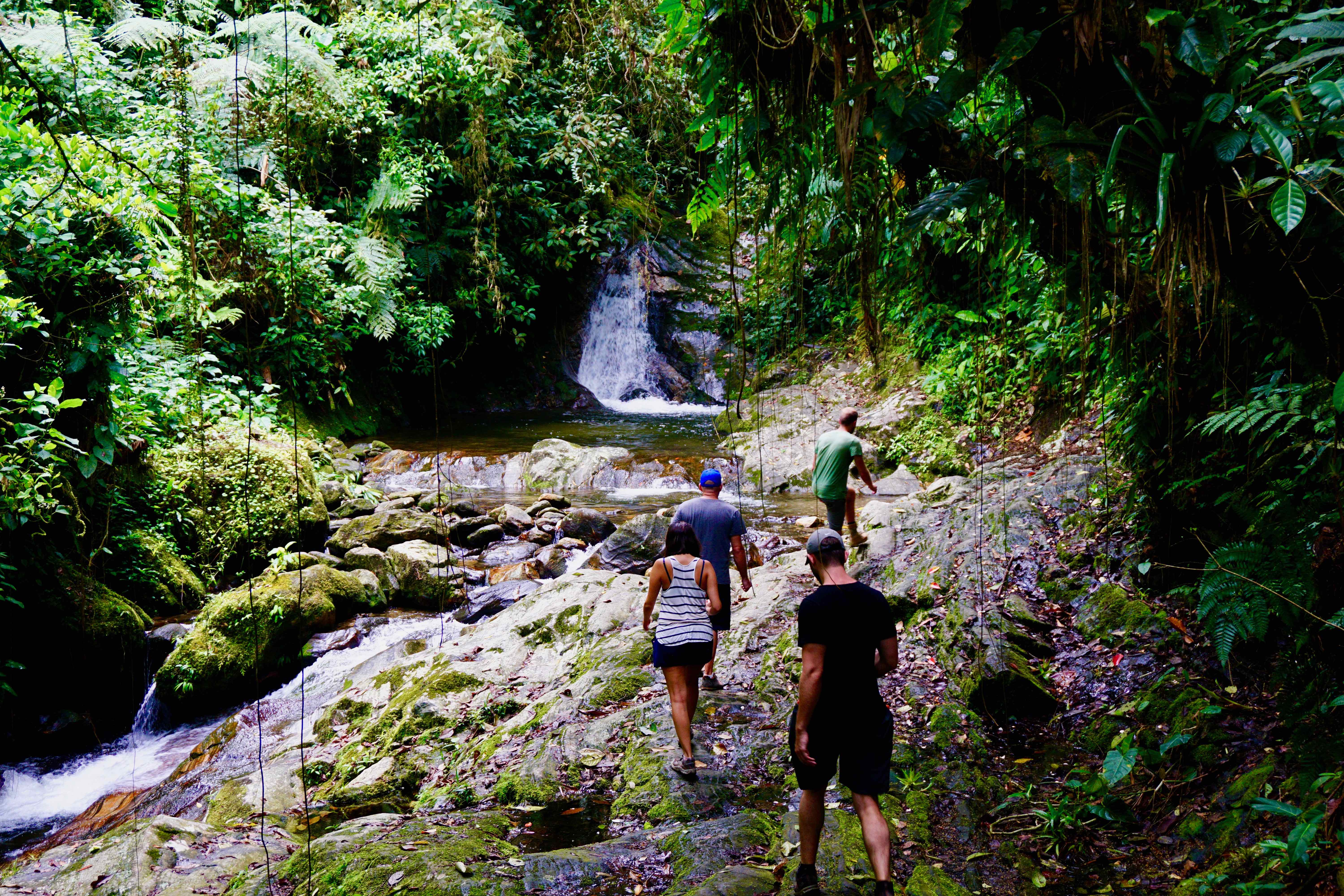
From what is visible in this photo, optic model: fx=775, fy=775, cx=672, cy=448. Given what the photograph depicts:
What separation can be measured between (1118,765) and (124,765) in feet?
25.1

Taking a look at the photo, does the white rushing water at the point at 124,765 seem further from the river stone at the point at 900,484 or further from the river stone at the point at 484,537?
the river stone at the point at 900,484

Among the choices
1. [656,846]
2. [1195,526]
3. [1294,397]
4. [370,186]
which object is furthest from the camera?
[370,186]

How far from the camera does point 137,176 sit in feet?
22.7

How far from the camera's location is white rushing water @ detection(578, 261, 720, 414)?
2097 cm

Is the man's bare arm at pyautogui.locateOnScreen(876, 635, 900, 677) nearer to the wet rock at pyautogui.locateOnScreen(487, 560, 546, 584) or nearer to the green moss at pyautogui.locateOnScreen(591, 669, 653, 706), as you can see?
the green moss at pyautogui.locateOnScreen(591, 669, 653, 706)

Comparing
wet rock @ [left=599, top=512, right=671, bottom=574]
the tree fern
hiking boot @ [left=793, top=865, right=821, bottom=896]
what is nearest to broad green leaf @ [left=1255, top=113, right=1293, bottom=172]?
the tree fern

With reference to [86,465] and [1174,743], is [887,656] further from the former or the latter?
[86,465]

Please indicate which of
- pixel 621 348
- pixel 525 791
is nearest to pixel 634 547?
pixel 525 791

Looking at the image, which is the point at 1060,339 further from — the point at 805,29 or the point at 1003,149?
the point at 805,29

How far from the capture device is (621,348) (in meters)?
21.3

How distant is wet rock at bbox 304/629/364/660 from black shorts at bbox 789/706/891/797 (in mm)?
6416

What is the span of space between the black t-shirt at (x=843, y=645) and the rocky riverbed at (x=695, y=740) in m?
0.75

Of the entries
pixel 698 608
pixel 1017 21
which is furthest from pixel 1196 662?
pixel 1017 21

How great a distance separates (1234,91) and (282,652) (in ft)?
28.2
